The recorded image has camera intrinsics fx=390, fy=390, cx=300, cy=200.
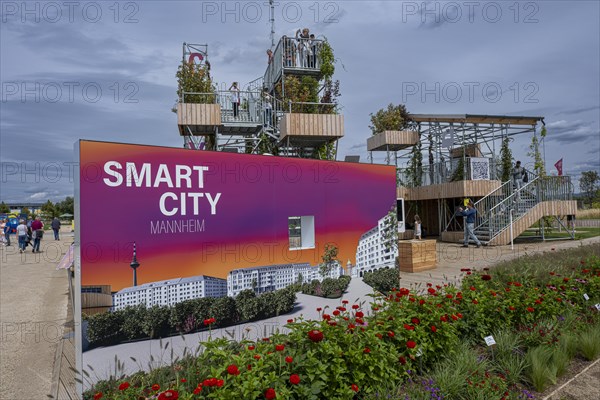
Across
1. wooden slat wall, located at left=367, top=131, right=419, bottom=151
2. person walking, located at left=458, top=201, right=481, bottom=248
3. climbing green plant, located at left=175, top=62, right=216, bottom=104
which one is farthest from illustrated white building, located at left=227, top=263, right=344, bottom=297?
wooden slat wall, located at left=367, top=131, right=419, bottom=151

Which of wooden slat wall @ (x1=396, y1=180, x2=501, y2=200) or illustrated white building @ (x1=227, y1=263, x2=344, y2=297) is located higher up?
wooden slat wall @ (x1=396, y1=180, x2=501, y2=200)

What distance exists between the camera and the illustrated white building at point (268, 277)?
17.7 feet

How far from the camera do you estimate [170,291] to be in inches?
189

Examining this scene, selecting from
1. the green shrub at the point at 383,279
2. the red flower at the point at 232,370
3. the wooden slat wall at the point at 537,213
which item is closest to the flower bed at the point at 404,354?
the red flower at the point at 232,370

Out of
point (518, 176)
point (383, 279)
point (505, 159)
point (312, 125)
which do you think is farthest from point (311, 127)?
point (505, 159)

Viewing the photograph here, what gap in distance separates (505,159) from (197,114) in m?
16.5

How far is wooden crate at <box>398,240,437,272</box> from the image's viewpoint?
462 inches

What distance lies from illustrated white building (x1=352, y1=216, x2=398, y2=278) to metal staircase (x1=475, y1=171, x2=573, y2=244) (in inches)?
435

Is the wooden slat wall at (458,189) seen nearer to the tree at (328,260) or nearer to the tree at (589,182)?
the tree at (328,260)

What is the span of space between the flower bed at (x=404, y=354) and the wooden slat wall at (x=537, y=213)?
38.3 ft

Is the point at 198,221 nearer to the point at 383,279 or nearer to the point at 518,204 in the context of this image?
the point at 383,279

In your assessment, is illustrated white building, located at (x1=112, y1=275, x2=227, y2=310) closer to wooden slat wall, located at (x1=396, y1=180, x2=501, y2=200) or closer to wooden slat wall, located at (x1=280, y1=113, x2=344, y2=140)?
wooden slat wall, located at (x1=280, y1=113, x2=344, y2=140)

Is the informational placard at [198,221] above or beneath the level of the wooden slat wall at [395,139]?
beneath

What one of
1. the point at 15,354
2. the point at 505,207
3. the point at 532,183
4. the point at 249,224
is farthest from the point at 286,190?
the point at 532,183
